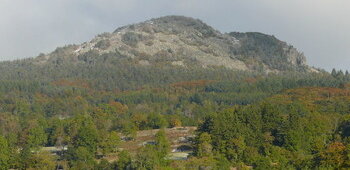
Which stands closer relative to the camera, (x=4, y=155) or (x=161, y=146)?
(x=4, y=155)

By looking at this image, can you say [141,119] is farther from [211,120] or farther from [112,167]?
[112,167]

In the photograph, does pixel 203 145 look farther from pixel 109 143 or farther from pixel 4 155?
pixel 4 155

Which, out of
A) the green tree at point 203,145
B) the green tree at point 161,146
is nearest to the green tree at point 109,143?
the green tree at point 161,146

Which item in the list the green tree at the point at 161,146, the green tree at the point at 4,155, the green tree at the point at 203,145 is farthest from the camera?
the green tree at the point at 203,145

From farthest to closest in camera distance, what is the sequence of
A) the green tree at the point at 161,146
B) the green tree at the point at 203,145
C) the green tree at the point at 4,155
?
the green tree at the point at 203,145
the green tree at the point at 161,146
the green tree at the point at 4,155

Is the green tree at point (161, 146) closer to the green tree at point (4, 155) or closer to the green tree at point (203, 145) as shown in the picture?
the green tree at point (203, 145)

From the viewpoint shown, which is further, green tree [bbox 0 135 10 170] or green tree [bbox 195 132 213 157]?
green tree [bbox 195 132 213 157]

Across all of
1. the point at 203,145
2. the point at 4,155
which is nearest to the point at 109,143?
the point at 203,145

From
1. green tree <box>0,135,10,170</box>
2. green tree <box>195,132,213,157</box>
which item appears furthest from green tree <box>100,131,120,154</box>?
green tree <box>0,135,10,170</box>

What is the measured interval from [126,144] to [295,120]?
47.5 meters

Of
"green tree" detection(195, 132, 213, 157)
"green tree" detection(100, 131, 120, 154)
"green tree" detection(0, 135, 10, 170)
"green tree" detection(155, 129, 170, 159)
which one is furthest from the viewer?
"green tree" detection(100, 131, 120, 154)

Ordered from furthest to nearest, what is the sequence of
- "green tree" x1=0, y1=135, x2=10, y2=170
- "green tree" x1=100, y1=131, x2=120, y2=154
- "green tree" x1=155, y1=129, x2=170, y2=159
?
"green tree" x1=100, y1=131, x2=120, y2=154 < "green tree" x1=155, y1=129, x2=170, y2=159 < "green tree" x1=0, y1=135, x2=10, y2=170

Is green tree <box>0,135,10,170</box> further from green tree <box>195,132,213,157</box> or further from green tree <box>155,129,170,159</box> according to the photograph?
green tree <box>195,132,213,157</box>

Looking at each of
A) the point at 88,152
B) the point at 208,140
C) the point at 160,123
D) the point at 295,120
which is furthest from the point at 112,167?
the point at 160,123
